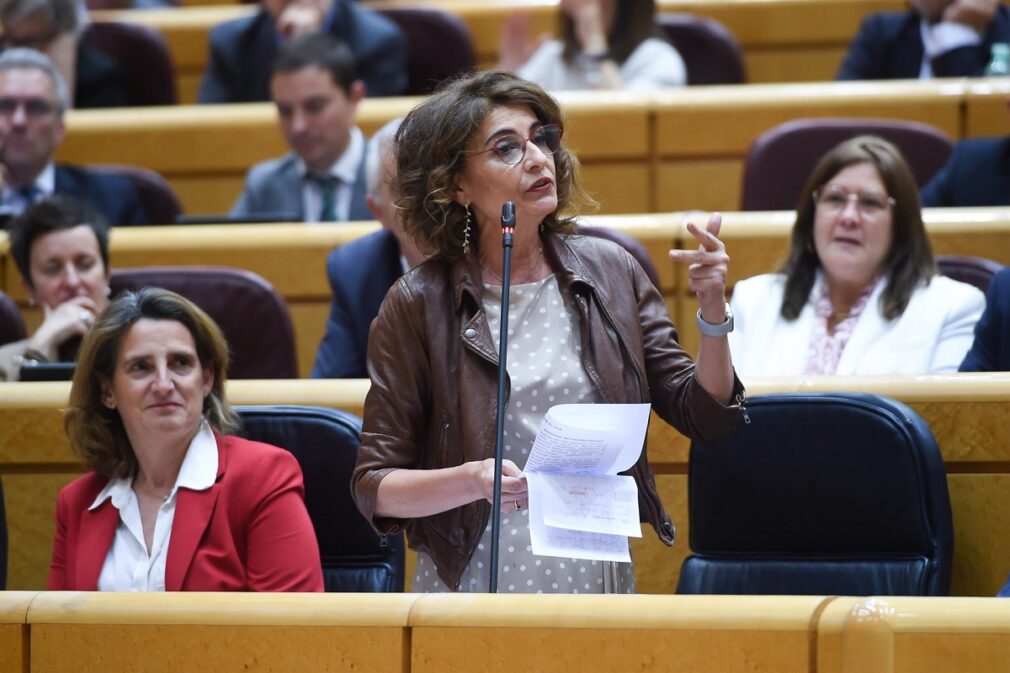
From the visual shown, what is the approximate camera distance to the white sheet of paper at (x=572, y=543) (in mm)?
1336

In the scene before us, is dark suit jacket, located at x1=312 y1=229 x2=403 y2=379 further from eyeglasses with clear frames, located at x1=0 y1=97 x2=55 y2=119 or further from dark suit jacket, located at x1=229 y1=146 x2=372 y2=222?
eyeglasses with clear frames, located at x1=0 y1=97 x2=55 y2=119

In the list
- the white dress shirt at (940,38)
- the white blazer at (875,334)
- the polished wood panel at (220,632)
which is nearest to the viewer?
the polished wood panel at (220,632)

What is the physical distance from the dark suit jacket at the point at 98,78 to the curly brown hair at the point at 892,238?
5.96 ft

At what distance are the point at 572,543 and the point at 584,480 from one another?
6 centimetres

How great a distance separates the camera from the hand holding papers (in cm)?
133

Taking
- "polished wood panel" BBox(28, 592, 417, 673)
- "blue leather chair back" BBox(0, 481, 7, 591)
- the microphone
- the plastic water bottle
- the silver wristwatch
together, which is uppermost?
the microphone

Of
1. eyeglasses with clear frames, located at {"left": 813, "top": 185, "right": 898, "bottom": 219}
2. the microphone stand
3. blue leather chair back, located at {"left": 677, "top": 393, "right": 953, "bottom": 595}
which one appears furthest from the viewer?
eyeglasses with clear frames, located at {"left": 813, "top": 185, "right": 898, "bottom": 219}

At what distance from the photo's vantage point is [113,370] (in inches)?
70.7

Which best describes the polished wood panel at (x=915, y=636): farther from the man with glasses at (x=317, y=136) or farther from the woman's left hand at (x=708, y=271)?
the man with glasses at (x=317, y=136)

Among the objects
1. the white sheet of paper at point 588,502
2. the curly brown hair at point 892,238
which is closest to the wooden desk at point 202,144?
the curly brown hair at point 892,238

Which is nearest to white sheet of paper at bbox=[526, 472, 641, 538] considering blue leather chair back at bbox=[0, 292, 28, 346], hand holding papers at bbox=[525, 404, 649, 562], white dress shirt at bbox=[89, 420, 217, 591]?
hand holding papers at bbox=[525, 404, 649, 562]

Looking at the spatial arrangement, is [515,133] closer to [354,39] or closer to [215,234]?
[215,234]

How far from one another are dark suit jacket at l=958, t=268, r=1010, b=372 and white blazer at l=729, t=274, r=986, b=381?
5cm

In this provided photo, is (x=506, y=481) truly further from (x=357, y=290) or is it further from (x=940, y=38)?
(x=940, y=38)
